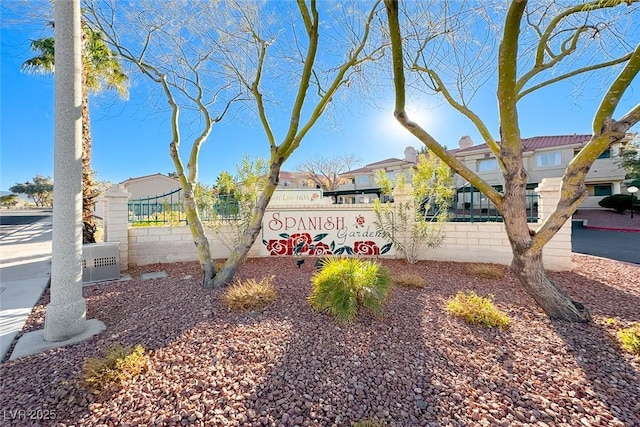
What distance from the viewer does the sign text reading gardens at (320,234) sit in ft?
23.1

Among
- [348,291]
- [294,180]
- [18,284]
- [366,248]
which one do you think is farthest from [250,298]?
[294,180]

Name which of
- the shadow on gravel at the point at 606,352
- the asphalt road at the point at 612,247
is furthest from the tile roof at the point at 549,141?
the shadow on gravel at the point at 606,352

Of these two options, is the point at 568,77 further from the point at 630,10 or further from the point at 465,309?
the point at 465,309

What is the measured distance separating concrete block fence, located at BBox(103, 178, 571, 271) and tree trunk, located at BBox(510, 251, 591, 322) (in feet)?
9.10

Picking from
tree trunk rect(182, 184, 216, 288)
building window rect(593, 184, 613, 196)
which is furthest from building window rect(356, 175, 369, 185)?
tree trunk rect(182, 184, 216, 288)

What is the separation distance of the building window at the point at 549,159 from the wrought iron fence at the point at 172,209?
23453 millimetres

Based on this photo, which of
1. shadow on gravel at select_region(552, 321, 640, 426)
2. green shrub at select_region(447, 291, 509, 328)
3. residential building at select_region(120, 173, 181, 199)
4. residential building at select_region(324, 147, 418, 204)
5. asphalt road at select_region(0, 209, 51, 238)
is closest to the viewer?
shadow on gravel at select_region(552, 321, 640, 426)

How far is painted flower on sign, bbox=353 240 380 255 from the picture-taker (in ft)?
23.0

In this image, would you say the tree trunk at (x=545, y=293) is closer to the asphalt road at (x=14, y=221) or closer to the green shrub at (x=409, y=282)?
the green shrub at (x=409, y=282)

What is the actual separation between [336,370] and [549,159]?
24.8 m

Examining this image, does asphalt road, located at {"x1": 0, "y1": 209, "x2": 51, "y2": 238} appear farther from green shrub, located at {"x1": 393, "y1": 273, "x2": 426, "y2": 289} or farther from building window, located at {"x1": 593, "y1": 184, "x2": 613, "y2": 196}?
building window, located at {"x1": 593, "y1": 184, "x2": 613, "y2": 196}

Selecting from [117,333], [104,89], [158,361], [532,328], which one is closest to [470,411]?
[532,328]

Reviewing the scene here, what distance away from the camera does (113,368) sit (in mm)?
2188

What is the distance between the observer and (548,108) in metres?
5.85
